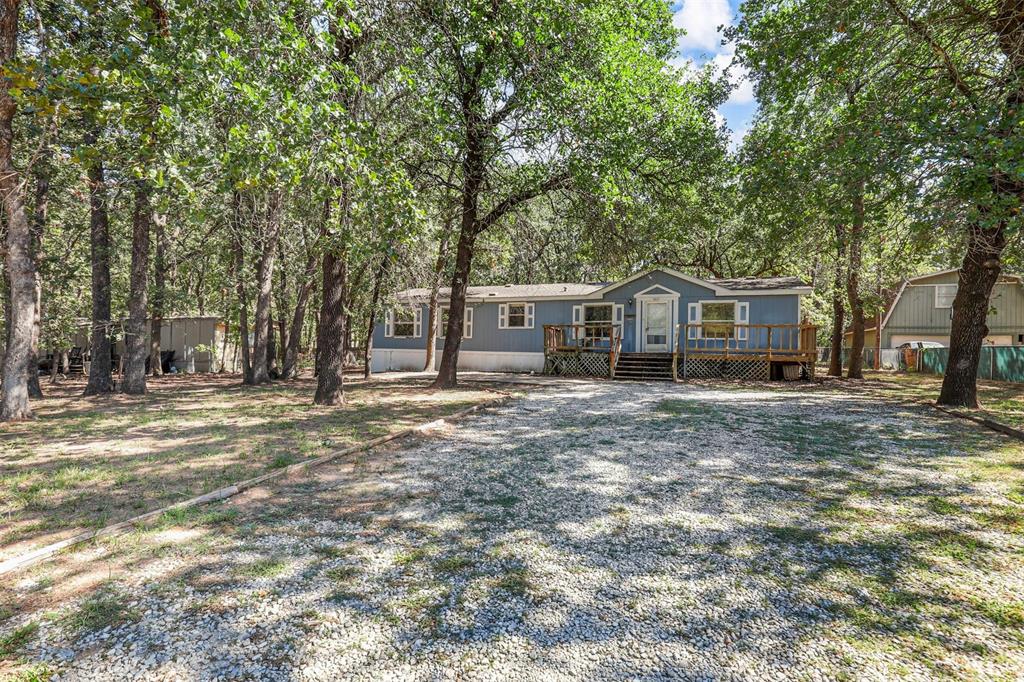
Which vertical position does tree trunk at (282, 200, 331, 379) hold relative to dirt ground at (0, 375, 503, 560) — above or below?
above

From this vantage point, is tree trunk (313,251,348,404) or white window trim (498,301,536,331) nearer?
tree trunk (313,251,348,404)

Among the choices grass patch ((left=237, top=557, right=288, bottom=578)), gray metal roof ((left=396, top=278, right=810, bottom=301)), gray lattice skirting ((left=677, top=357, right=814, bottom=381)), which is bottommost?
grass patch ((left=237, top=557, right=288, bottom=578))

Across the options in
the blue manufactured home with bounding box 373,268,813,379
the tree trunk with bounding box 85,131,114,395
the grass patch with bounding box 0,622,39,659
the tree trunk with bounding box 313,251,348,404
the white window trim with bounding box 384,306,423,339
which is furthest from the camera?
the white window trim with bounding box 384,306,423,339

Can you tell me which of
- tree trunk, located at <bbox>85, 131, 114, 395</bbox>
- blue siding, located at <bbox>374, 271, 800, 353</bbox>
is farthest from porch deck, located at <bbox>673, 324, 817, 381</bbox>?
tree trunk, located at <bbox>85, 131, 114, 395</bbox>

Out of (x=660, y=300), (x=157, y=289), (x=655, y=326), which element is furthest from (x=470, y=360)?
(x=157, y=289)

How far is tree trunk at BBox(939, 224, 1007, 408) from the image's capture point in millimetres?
9523

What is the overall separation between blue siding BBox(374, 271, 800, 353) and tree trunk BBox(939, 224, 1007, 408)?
250 inches

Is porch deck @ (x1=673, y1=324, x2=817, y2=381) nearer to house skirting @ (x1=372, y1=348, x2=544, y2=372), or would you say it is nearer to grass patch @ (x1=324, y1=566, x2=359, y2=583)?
house skirting @ (x1=372, y1=348, x2=544, y2=372)

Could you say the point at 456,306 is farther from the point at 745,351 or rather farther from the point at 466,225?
the point at 745,351

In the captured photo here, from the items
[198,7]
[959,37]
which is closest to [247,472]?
[198,7]

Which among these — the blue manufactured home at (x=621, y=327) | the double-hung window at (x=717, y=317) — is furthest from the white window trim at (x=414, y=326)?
the double-hung window at (x=717, y=317)

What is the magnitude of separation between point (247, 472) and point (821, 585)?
192 inches

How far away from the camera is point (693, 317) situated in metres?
17.4

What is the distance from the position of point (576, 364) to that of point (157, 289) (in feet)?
42.2
